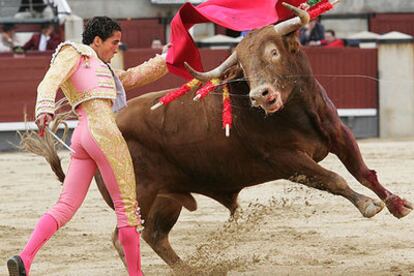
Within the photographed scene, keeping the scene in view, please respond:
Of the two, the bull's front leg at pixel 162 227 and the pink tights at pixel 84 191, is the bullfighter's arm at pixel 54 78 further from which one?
the bull's front leg at pixel 162 227

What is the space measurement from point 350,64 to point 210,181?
328 inches

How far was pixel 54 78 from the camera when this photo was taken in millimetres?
4516

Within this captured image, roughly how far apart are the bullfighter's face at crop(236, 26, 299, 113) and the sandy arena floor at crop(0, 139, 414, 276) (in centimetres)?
65

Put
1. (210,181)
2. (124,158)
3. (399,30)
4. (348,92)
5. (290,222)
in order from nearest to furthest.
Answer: (124,158)
(210,181)
(290,222)
(348,92)
(399,30)

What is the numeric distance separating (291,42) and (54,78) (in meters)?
1.15

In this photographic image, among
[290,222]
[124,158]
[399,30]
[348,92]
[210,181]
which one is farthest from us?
[399,30]

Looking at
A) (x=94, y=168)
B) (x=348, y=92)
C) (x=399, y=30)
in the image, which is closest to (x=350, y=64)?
(x=348, y=92)

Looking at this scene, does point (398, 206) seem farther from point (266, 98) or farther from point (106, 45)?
point (106, 45)

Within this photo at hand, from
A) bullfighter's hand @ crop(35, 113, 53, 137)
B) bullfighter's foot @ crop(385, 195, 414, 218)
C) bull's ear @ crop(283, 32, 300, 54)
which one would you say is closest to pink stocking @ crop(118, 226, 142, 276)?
bullfighter's hand @ crop(35, 113, 53, 137)

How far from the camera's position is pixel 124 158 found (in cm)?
467

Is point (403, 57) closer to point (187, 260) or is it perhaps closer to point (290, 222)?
point (290, 222)

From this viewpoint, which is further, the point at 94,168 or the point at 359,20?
the point at 359,20

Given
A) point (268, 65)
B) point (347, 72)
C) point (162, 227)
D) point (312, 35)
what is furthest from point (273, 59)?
point (312, 35)

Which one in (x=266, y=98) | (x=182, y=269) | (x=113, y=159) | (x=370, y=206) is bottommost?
(x=182, y=269)
